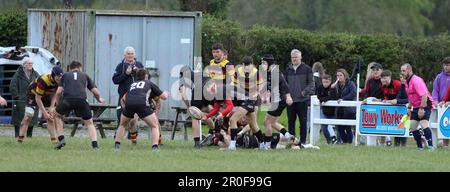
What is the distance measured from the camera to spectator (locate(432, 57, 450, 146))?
22.9 metres

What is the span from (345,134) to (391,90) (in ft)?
5.57

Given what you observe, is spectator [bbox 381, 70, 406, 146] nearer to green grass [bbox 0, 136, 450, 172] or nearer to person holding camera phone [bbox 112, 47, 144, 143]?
green grass [bbox 0, 136, 450, 172]

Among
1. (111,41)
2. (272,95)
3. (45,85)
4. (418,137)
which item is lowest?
(418,137)

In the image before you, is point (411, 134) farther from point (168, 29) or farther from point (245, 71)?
point (168, 29)

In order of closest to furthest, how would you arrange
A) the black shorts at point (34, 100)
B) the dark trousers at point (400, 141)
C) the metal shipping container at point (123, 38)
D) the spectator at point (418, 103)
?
the spectator at point (418, 103) → the black shorts at point (34, 100) → the dark trousers at point (400, 141) → the metal shipping container at point (123, 38)

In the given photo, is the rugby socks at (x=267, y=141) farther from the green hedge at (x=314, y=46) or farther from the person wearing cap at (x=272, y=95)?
the green hedge at (x=314, y=46)

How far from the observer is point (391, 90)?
23.9m

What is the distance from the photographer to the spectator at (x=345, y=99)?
24688mm

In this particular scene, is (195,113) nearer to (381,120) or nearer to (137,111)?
(137,111)

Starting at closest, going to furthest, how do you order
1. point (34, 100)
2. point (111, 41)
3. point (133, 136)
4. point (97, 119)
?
point (133, 136) < point (34, 100) < point (97, 119) < point (111, 41)

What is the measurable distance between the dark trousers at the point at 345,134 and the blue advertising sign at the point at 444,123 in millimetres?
2561

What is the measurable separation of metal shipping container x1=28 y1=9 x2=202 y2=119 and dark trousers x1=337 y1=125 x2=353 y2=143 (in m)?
5.40

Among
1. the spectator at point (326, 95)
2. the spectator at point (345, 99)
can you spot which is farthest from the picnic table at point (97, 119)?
the spectator at point (345, 99)

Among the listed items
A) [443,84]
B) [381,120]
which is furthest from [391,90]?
[443,84]
